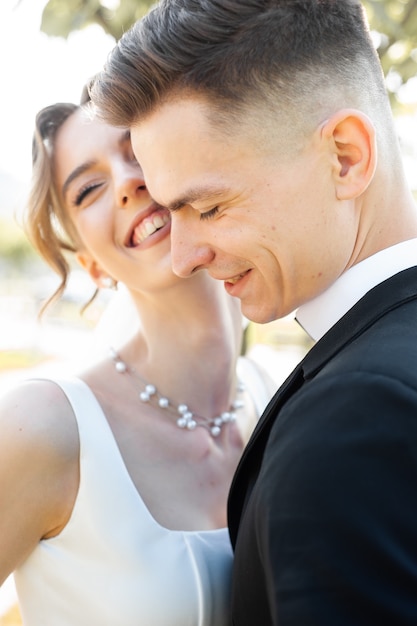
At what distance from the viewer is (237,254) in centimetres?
192

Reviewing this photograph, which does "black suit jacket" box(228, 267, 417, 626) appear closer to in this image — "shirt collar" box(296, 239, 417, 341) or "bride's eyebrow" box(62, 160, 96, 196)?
"shirt collar" box(296, 239, 417, 341)

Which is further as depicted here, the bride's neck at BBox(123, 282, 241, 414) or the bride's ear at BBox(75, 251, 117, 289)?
the bride's ear at BBox(75, 251, 117, 289)

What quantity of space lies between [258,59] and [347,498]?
1.11 metres

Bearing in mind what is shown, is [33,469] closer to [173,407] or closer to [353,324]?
[173,407]

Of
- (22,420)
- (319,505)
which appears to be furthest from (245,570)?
(22,420)

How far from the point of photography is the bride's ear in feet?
10.1

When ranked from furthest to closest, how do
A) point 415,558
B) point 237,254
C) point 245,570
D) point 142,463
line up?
point 142,463, point 237,254, point 245,570, point 415,558

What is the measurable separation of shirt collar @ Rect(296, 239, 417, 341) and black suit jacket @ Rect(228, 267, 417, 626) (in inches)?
13.4

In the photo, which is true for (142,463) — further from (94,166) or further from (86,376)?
(94,166)

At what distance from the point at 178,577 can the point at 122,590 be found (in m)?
0.18

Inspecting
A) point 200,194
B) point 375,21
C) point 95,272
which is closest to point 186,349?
point 95,272

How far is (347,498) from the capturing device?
1229 millimetres

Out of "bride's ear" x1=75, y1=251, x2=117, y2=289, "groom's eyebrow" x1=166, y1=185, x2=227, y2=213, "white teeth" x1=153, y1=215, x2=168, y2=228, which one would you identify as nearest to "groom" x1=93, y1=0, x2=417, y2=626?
"groom's eyebrow" x1=166, y1=185, x2=227, y2=213

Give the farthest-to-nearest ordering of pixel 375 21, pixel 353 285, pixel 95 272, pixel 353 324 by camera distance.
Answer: pixel 375 21
pixel 95 272
pixel 353 285
pixel 353 324
